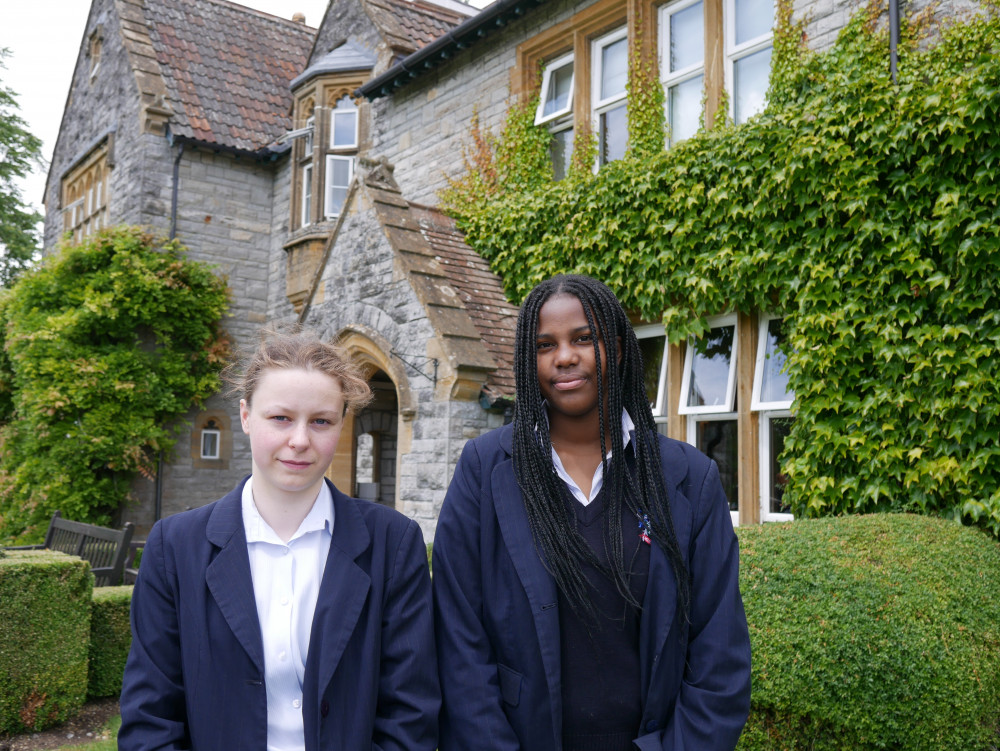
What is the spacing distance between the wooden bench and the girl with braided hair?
5.86m

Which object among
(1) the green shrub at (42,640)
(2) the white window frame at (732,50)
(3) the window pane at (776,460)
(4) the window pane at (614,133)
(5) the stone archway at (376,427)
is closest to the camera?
(1) the green shrub at (42,640)

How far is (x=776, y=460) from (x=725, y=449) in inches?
22.3

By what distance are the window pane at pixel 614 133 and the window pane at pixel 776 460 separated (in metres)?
3.44

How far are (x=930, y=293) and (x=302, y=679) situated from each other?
5.42 meters

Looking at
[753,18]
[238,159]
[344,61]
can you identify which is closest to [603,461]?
[753,18]

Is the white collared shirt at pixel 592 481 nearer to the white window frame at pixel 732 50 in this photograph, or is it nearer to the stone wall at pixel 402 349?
the stone wall at pixel 402 349

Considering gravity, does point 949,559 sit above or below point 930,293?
below

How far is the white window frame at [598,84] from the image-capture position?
29.6 ft

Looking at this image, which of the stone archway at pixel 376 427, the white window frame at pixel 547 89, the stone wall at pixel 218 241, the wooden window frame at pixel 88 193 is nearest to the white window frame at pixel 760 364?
the stone archway at pixel 376 427

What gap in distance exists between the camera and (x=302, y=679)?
2025 millimetres

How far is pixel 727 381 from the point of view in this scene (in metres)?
7.48

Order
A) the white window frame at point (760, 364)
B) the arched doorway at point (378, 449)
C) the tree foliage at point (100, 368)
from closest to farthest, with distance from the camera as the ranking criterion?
the white window frame at point (760, 364) → the arched doorway at point (378, 449) → the tree foliage at point (100, 368)

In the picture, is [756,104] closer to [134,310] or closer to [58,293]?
[134,310]

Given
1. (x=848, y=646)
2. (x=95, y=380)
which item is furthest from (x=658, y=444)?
(x=95, y=380)
